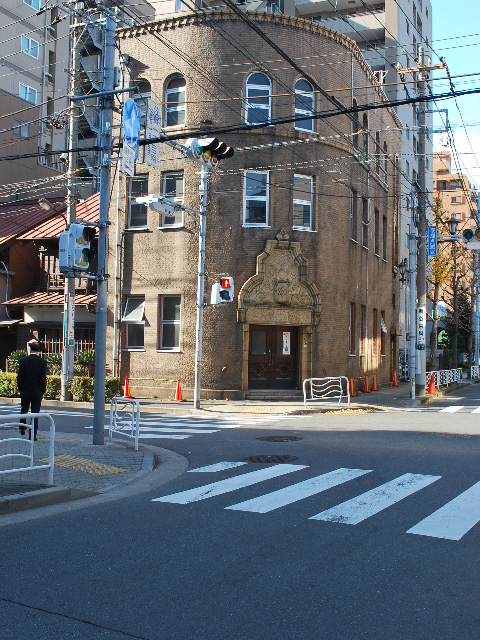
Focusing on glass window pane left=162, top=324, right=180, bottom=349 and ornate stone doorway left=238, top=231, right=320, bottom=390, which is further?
glass window pane left=162, top=324, right=180, bottom=349

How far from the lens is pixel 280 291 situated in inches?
1012

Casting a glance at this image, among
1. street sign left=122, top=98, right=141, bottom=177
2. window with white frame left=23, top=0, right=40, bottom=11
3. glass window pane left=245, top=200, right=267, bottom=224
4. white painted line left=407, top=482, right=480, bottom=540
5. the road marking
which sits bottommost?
the road marking

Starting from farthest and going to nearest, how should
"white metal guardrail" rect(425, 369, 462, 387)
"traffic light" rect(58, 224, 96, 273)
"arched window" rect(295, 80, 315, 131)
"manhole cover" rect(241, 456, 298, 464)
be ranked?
"white metal guardrail" rect(425, 369, 462, 387) < "arched window" rect(295, 80, 315, 131) < "traffic light" rect(58, 224, 96, 273) < "manhole cover" rect(241, 456, 298, 464)

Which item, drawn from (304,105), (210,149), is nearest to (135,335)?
(304,105)

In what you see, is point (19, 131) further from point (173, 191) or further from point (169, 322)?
point (169, 322)

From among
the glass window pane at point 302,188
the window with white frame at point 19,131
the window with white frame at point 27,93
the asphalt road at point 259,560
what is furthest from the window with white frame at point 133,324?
the window with white frame at point 27,93

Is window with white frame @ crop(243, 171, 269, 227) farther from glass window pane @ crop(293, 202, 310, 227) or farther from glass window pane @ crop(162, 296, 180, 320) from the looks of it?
glass window pane @ crop(162, 296, 180, 320)

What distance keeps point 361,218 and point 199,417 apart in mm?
14197

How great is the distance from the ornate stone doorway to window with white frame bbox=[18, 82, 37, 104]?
32.6m

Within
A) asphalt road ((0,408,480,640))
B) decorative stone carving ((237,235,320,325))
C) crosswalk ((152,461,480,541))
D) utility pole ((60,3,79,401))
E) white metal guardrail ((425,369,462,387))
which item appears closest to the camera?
asphalt road ((0,408,480,640))

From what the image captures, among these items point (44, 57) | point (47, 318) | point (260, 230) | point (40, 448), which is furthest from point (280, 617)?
point (44, 57)

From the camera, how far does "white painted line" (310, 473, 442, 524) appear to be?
25.2 feet

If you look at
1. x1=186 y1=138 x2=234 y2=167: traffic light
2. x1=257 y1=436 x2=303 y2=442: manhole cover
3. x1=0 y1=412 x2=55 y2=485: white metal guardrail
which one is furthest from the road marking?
x1=186 y1=138 x2=234 y2=167: traffic light

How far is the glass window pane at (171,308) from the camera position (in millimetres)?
26256
